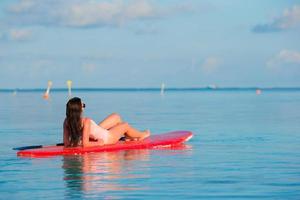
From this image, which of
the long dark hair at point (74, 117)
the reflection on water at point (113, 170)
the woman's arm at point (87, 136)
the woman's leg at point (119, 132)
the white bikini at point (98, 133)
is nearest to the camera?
the reflection on water at point (113, 170)

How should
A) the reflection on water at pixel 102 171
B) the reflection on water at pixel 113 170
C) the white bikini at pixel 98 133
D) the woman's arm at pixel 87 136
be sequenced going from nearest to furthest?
the reflection on water at pixel 113 170, the reflection on water at pixel 102 171, the woman's arm at pixel 87 136, the white bikini at pixel 98 133

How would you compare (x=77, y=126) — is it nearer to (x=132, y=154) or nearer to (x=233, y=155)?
(x=132, y=154)

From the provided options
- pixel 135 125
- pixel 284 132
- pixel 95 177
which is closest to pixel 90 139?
pixel 95 177

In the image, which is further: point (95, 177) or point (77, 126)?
point (77, 126)

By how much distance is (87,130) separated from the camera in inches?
528

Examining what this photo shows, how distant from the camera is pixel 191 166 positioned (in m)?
11.7

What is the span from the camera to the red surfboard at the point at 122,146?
13.2 meters

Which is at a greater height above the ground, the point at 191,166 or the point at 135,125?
the point at 135,125

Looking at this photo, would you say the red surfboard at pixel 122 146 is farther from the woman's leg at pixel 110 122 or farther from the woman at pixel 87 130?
the woman's leg at pixel 110 122

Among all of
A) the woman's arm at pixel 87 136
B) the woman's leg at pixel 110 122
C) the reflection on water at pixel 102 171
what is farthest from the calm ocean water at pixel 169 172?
the woman's leg at pixel 110 122

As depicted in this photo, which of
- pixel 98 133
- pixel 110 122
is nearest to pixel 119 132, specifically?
pixel 110 122

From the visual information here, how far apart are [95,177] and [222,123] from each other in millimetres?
13048

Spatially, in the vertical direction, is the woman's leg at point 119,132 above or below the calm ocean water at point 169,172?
above

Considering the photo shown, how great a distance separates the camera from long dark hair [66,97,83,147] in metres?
13.1
